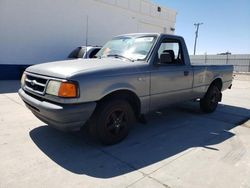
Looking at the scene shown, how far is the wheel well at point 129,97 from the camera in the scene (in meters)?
3.50

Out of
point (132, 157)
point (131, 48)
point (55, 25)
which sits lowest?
point (132, 157)

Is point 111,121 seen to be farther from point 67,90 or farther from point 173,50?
point 173,50

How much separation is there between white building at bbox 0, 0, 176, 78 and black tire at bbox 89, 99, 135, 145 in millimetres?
8538

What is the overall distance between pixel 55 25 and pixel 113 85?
31.3 ft

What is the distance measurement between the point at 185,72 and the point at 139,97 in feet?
5.02

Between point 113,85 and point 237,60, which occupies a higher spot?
point 237,60

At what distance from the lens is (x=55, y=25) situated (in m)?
11.6

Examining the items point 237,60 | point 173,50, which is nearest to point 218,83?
point 173,50

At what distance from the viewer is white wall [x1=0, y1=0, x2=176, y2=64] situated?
33.4ft

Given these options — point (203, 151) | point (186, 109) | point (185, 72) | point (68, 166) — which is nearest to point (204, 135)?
point (203, 151)

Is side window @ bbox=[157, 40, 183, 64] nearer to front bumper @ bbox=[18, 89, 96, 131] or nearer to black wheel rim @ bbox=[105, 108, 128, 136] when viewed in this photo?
black wheel rim @ bbox=[105, 108, 128, 136]

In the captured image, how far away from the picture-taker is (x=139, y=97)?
385 cm

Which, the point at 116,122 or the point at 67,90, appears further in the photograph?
the point at 116,122

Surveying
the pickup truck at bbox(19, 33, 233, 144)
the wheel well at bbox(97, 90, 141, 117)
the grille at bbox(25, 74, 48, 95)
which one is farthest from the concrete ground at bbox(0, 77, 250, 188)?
the grille at bbox(25, 74, 48, 95)
